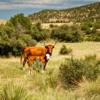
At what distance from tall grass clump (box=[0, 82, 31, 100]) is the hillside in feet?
366

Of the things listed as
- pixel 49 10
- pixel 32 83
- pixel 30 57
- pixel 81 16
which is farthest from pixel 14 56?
pixel 49 10

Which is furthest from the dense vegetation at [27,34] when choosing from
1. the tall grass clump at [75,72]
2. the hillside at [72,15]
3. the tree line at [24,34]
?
the hillside at [72,15]

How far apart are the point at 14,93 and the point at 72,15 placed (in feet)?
405

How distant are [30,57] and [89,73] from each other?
4.81 meters

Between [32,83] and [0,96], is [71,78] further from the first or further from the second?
[0,96]

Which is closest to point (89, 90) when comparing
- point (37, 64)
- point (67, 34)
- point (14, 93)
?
point (14, 93)

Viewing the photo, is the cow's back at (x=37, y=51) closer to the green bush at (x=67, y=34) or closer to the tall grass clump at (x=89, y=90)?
the tall grass clump at (x=89, y=90)

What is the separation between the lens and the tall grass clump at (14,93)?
20.9 ft

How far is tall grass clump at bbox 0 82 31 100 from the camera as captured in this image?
20.9 ft

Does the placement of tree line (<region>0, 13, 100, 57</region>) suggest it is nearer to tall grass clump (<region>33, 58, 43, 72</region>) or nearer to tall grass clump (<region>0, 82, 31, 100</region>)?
tall grass clump (<region>33, 58, 43, 72</region>)

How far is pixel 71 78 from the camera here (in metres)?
10.1

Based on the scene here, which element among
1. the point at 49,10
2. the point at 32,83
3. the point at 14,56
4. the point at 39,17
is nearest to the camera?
the point at 32,83

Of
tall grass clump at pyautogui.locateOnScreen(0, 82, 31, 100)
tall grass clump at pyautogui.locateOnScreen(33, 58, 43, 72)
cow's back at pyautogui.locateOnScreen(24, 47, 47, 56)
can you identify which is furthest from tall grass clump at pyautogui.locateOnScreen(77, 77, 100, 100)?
cow's back at pyautogui.locateOnScreen(24, 47, 47, 56)

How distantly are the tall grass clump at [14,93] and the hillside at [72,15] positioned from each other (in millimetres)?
111442
